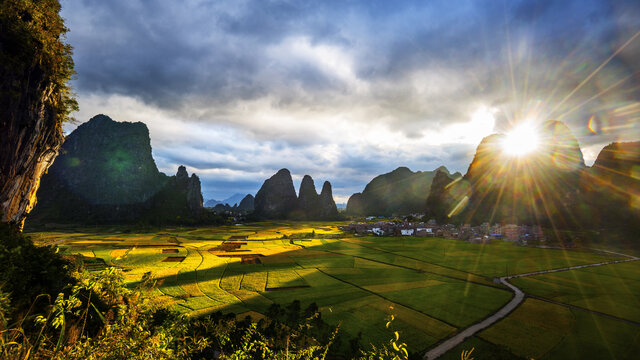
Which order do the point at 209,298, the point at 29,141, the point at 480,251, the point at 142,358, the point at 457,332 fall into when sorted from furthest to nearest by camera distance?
the point at 480,251
the point at 209,298
the point at 457,332
the point at 29,141
the point at 142,358

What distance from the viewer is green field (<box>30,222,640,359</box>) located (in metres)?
23.8

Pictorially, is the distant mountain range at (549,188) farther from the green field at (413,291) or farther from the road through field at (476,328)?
the road through field at (476,328)

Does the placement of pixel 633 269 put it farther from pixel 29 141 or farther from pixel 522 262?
pixel 29 141

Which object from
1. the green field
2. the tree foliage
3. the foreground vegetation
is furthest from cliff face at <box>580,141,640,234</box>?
the tree foliage

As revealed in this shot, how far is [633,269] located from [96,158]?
260781 mm

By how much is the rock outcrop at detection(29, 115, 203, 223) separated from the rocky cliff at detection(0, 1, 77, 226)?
482 ft

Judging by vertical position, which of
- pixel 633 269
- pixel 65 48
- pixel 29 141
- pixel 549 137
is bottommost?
pixel 633 269

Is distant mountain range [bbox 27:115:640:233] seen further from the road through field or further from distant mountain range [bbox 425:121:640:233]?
the road through field

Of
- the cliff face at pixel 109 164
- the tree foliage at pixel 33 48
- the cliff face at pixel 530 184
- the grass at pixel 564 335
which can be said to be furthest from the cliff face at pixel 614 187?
the cliff face at pixel 109 164

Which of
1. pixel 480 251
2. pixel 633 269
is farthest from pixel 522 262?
pixel 633 269

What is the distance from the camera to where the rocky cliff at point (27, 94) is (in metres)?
12.8

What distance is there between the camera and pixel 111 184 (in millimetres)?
168000

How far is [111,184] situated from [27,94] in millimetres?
198484

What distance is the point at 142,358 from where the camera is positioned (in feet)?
16.4
